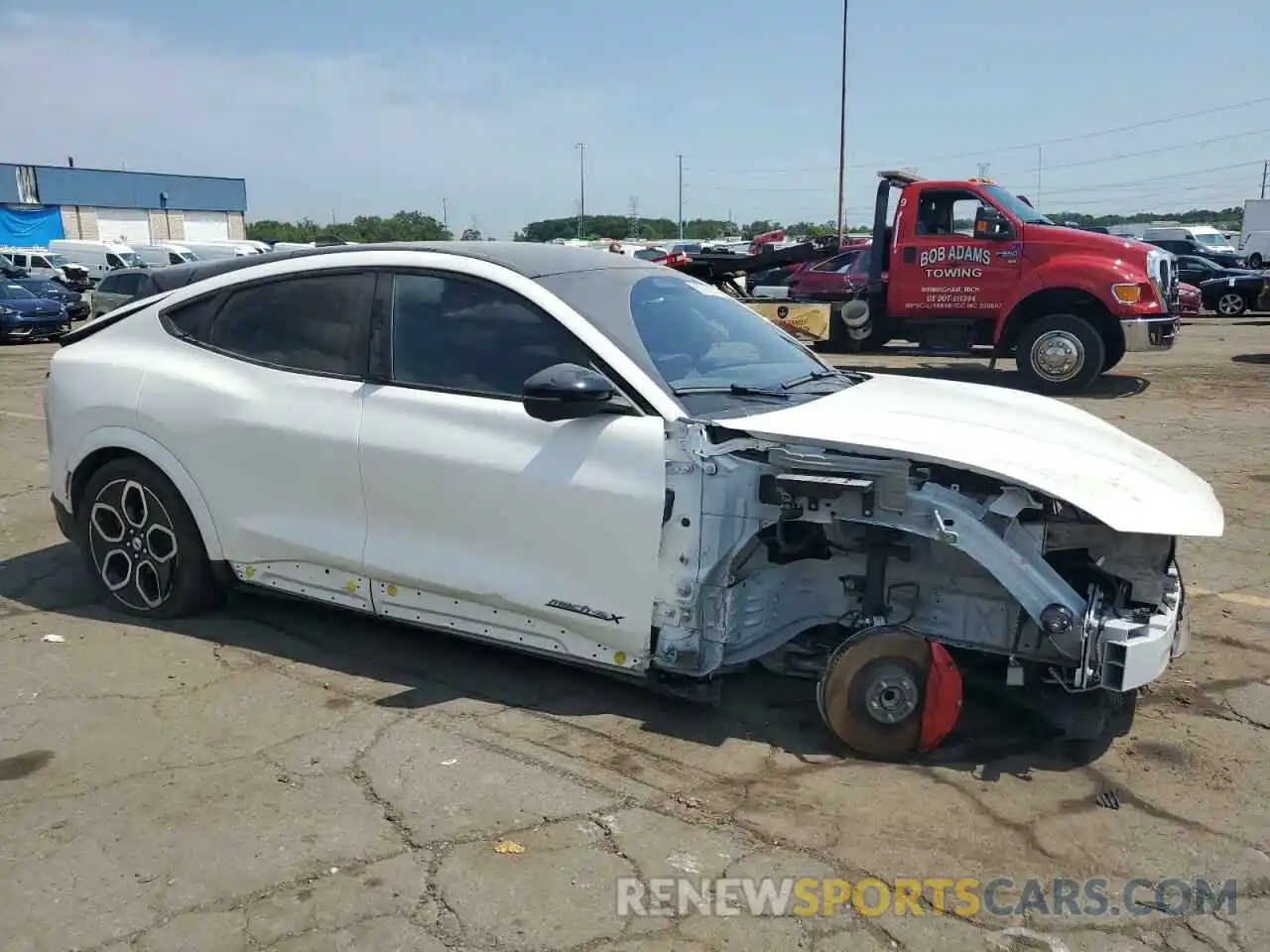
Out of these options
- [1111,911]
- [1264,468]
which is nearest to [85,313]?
[1264,468]

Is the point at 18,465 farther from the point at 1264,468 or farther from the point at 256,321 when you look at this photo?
the point at 1264,468

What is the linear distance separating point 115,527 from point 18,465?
456cm

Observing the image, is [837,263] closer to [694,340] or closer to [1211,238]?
[694,340]

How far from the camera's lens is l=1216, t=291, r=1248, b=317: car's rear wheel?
77.9ft

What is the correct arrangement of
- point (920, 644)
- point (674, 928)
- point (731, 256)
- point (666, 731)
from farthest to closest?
point (731, 256)
point (666, 731)
point (920, 644)
point (674, 928)

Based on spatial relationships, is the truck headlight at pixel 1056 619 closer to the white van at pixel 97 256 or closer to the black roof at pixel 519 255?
the black roof at pixel 519 255

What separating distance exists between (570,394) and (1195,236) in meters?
51.1

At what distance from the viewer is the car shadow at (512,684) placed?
3.66 metres

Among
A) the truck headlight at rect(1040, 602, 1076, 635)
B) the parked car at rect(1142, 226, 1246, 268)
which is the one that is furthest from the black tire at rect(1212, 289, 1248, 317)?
the truck headlight at rect(1040, 602, 1076, 635)

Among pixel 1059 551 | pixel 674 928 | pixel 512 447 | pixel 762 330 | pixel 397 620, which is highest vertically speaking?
pixel 762 330

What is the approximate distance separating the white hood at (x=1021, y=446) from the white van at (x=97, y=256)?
40.1m

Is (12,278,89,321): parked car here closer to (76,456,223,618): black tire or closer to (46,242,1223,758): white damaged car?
(76,456,223,618): black tire

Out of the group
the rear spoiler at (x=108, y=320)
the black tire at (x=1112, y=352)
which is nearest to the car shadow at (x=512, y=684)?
the rear spoiler at (x=108, y=320)

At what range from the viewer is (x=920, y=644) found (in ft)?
11.3
